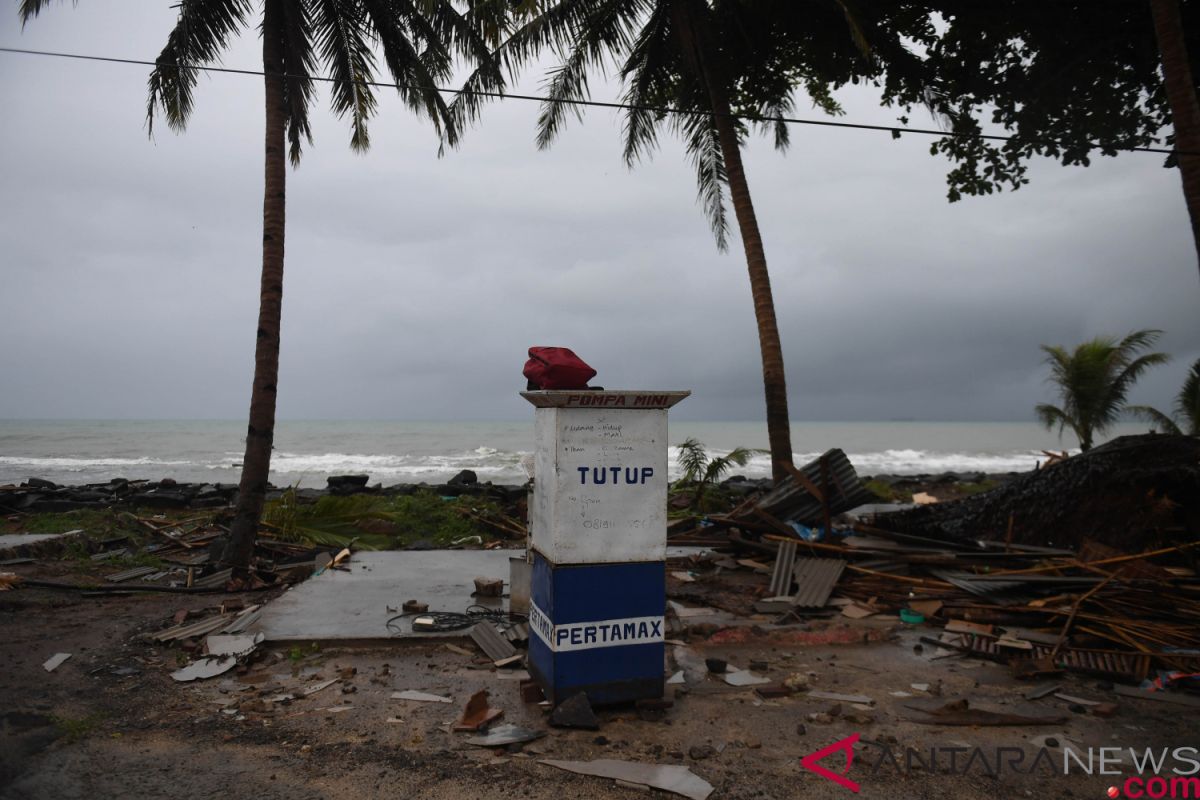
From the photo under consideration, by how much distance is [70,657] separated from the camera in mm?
5125

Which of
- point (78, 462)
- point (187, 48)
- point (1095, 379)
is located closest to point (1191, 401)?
point (1095, 379)

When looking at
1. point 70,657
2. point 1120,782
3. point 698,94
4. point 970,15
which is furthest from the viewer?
point 698,94

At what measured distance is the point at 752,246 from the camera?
11039 mm

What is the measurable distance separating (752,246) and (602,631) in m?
8.39

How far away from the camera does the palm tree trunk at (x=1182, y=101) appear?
24.3 feet

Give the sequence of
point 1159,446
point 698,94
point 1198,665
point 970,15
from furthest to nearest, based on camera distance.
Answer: point 698,94
point 970,15
point 1159,446
point 1198,665

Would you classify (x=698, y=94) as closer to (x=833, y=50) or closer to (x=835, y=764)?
(x=833, y=50)

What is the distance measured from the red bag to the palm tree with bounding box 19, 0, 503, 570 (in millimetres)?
5089

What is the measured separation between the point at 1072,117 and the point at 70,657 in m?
16.2

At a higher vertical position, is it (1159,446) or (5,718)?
(1159,446)

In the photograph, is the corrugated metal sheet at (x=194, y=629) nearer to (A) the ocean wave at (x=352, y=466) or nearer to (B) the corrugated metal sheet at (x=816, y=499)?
(B) the corrugated metal sheet at (x=816, y=499)

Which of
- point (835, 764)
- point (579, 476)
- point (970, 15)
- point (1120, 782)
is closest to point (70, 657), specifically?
point (579, 476)

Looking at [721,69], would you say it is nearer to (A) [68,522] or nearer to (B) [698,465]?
(B) [698,465]

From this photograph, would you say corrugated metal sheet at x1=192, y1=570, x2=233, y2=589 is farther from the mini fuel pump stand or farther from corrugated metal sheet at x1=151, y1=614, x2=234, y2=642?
the mini fuel pump stand
